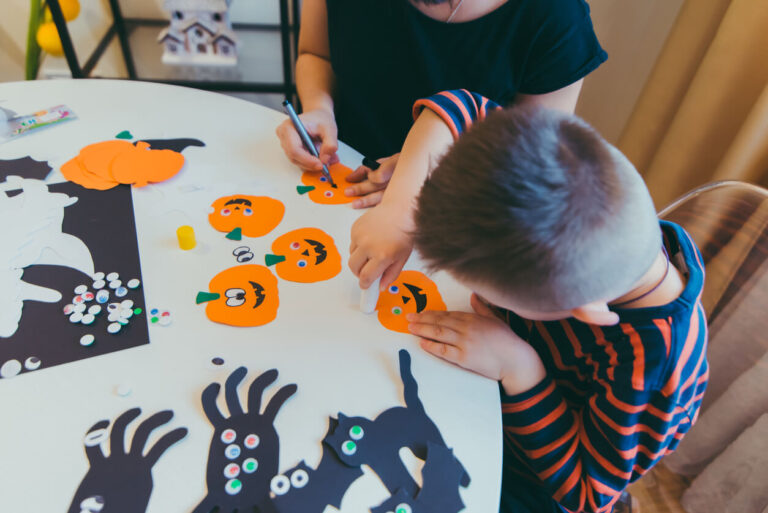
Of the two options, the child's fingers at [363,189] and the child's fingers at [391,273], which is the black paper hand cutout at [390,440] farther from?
the child's fingers at [363,189]

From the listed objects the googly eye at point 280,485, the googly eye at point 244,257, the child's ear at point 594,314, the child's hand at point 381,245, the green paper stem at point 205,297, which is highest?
the child's ear at point 594,314

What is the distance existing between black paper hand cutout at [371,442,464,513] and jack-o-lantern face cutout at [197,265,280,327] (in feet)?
0.73

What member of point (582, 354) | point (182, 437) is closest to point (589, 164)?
point (582, 354)

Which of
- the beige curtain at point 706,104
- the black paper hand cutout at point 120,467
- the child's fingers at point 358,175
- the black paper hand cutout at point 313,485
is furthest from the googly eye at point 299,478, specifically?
the beige curtain at point 706,104

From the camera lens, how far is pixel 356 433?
0.45 meters

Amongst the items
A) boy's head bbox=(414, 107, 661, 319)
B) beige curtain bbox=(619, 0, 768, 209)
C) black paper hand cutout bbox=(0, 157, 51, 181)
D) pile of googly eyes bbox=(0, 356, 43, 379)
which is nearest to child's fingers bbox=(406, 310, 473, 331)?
boy's head bbox=(414, 107, 661, 319)

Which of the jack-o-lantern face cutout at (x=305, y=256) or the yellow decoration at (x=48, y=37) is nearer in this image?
the jack-o-lantern face cutout at (x=305, y=256)

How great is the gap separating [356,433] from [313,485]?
2.2 inches

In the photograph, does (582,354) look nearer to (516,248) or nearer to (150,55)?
(516,248)

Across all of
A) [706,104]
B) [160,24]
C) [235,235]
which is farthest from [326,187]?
[160,24]

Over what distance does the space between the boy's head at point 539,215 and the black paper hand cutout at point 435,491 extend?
152mm

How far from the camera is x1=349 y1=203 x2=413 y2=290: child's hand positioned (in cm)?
53

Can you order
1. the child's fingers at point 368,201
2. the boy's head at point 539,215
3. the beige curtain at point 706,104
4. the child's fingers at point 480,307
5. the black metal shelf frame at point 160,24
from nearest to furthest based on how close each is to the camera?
the boy's head at point 539,215 → the child's fingers at point 480,307 → the child's fingers at point 368,201 → the beige curtain at point 706,104 → the black metal shelf frame at point 160,24

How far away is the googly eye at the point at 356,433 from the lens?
0.44 meters
